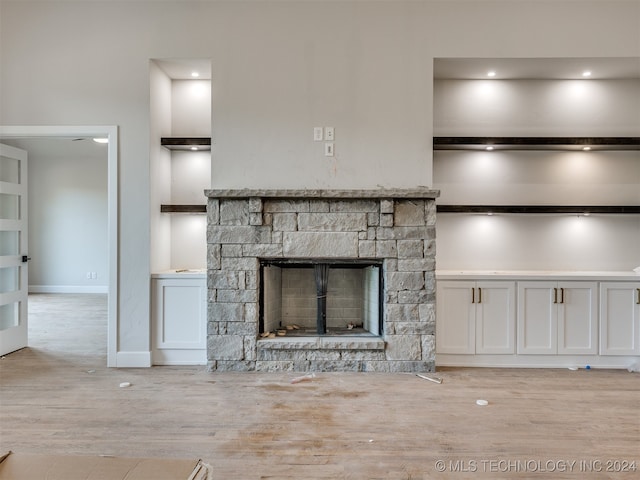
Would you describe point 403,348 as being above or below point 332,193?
below

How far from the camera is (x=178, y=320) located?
344 centimetres

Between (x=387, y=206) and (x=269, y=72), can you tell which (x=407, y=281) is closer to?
(x=387, y=206)

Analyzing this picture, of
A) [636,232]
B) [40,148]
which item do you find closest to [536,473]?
[636,232]

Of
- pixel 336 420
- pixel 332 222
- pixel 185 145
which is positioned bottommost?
pixel 336 420

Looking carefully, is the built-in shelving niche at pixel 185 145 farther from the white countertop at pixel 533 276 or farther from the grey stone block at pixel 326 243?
the white countertop at pixel 533 276

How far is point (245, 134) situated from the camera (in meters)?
3.39

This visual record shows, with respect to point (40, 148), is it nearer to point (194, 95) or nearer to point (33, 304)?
point (33, 304)

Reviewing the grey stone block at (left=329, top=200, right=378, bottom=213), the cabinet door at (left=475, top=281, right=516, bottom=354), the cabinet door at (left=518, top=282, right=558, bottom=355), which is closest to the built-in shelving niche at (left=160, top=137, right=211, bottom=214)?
the grey stone block at (left=329, top=200, right=378, bottom=213)

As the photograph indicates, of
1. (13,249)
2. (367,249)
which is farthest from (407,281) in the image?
(13,249)

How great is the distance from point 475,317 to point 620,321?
127 centimetres

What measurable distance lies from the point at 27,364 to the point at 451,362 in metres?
3.84

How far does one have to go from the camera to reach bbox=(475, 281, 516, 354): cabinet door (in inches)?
134

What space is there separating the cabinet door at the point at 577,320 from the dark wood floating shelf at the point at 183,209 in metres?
3.26

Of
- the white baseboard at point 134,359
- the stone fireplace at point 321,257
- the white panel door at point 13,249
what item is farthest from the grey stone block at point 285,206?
the white panel door at point 13,249
